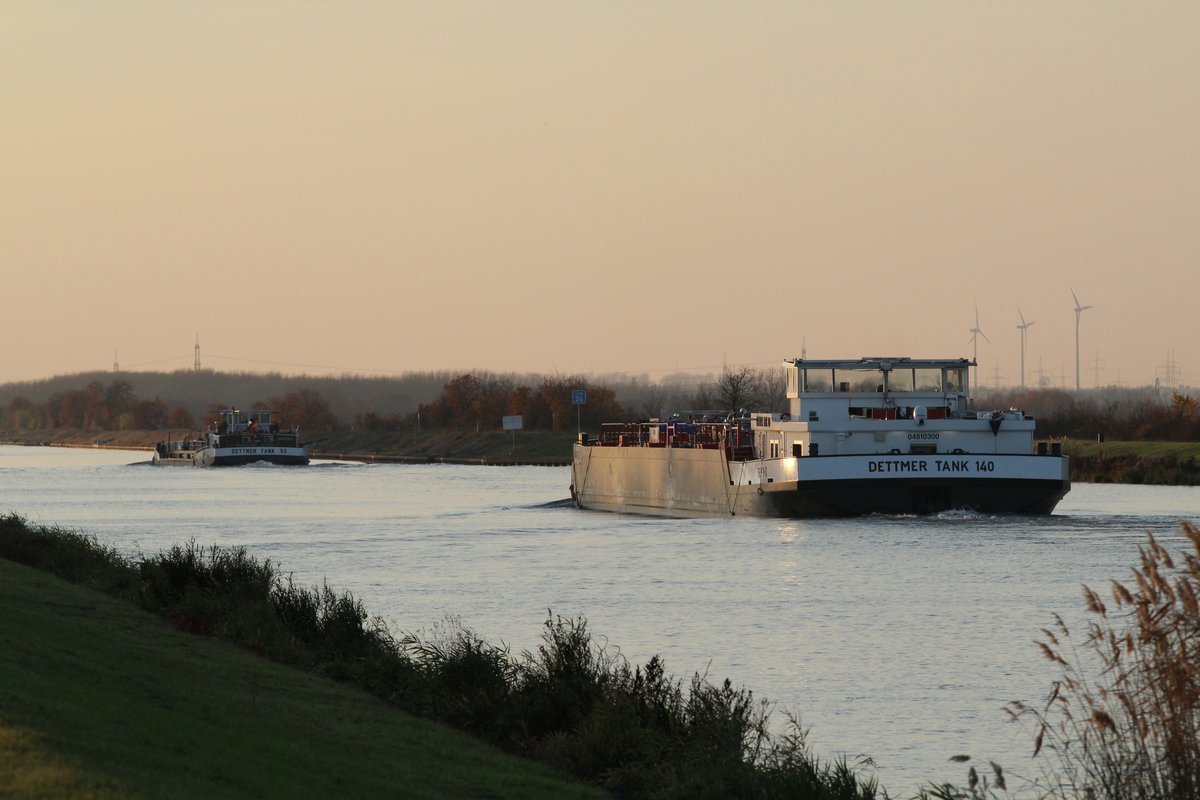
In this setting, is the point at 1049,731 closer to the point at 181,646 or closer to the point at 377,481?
the point at 181,646

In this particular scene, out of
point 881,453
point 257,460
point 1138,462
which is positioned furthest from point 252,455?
point 881,453

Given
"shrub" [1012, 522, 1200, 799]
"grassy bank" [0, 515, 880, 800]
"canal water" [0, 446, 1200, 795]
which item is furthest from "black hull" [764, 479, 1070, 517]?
"shrub" [1012, 522, 1200, 799]

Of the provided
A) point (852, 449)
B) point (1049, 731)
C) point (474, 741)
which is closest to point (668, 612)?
point (1049, 731)

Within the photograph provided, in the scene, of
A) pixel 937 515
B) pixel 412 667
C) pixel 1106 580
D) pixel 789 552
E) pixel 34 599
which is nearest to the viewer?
pixel 412 667

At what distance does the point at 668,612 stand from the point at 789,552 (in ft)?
50.0

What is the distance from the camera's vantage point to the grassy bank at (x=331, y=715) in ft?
38.8

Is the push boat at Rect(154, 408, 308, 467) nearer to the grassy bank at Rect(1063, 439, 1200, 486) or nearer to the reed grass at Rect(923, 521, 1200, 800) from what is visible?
the grassy bank at Rect(1063, 439, 1200, 486)

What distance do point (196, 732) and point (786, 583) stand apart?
2713 cm

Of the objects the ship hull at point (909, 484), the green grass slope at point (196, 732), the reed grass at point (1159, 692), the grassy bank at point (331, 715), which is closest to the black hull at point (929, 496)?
the ship hull at point (909, 484)

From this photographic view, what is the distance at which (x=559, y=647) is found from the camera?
18938mm

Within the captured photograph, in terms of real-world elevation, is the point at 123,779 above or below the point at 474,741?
above

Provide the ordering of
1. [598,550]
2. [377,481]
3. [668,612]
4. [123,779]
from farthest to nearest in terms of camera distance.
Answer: [377,481], [598,550], [668,612], [123,779]

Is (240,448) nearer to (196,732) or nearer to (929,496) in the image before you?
(929,496)

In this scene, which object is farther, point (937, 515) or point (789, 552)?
point (937, 515)
